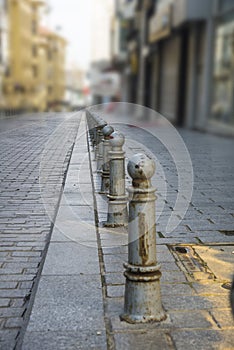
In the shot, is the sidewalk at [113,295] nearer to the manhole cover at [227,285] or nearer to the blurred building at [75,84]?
the manhole cover at [227,285]

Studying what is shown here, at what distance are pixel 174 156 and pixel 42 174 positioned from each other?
8.49 feet

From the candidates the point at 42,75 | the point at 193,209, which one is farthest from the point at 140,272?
the point at 42,75

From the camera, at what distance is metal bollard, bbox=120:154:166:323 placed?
3.02m

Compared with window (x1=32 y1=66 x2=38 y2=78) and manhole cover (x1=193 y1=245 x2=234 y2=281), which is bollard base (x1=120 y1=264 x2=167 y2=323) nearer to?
manhole cover (x1=193 y1=245 x2=234 y2=281)

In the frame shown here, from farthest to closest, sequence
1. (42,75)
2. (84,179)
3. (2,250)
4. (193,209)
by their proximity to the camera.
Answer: (42,75) → (84,179) → (193,209) → (2,250)

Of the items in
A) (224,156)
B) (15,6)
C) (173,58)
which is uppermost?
(15,6)

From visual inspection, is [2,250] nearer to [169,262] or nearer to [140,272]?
[169,262]

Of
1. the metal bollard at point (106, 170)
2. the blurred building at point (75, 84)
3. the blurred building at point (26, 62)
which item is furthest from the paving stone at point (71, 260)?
the blurred building at point (75, 84)

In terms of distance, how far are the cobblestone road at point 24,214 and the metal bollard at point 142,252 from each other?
69 cm

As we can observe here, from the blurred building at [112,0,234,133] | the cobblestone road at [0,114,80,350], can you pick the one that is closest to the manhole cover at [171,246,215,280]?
the cobblestone road at [0,114,80,350]

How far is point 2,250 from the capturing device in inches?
178

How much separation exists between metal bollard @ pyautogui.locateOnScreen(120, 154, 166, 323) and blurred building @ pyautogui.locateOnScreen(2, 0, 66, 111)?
50209 mm

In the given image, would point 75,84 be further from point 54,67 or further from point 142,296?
point 142,296

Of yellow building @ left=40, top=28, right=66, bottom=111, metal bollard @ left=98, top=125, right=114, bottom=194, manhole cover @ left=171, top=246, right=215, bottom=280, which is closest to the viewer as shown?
manhole cover @ left=171, top=246, right=215, bottom=280
